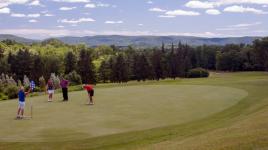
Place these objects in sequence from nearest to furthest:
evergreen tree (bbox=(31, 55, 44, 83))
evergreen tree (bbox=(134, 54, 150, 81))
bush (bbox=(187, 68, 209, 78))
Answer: evergreen tree (bbox=(31, 55, 44, 83)) → evergreen tree (bbox=(134, 54, 150, 81)) → bush (bbox=(187, 68, 209, 78))

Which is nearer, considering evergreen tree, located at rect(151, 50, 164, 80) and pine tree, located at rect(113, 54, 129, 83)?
pine tree, located at rect(113, 54, 129, 83)

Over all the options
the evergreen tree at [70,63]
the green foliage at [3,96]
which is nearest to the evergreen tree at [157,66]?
the evergreen tree at [70,63]

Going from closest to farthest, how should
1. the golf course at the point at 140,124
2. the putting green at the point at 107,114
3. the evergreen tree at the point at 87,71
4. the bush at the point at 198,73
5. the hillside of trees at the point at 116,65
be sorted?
the golf course at the point at 140,124, the putting green at the point at 107,114, the hillside of trees at the point at 116,65, the evergreen tree at the point at 87,71, the bush at the point at 198,73

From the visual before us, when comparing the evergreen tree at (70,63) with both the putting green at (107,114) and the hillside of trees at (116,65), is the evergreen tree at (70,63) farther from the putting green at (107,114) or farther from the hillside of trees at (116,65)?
the putting green at (107,114)

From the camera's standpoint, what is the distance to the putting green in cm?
2292

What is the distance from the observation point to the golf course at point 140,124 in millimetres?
18672

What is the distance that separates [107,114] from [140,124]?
14.2 feet

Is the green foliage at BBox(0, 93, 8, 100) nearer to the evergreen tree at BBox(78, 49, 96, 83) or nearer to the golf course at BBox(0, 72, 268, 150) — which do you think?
the golf course at BBox(0, 72, 268, 150)

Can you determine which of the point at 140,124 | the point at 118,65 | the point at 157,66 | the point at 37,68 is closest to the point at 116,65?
the point at 118,65

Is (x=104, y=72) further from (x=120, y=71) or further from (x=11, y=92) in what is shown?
(x=11, y=92)

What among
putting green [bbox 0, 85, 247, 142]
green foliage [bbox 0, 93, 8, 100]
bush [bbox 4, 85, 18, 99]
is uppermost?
putting green [bbox 0, 85, 247, 142]

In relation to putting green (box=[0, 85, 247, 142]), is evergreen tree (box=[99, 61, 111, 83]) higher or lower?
lower

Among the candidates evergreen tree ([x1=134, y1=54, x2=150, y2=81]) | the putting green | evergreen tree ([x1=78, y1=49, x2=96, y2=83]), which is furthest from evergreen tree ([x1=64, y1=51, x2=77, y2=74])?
the putting green

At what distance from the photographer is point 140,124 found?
24.8 m
